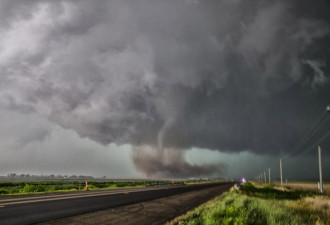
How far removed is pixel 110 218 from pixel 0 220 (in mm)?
3284

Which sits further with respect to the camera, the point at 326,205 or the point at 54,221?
the point at 326,205

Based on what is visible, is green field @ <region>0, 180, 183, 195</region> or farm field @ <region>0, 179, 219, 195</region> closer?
green field @ <region>0, 180, 183, 195</region>

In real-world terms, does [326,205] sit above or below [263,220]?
below

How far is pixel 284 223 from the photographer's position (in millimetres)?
8898

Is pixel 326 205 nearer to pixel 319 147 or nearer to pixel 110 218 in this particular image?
pixel 110 218

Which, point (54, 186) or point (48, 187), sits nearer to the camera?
point (48, 187)

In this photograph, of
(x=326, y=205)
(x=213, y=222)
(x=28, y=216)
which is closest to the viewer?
(x=213, y=222)

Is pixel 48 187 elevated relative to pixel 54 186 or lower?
elevated

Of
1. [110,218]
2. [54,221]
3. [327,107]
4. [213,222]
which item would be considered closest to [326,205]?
[327,107]

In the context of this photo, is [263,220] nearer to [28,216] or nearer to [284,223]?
[284,223]

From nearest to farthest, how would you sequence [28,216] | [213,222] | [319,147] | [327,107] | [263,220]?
[213,222] < [28,216] < [263,220] < [327,107] < [319,147]

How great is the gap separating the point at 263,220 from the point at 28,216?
26.5 feet

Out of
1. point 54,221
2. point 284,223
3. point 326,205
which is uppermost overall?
point 54,221

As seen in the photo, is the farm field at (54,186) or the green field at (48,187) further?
the farm field at (54,186)
